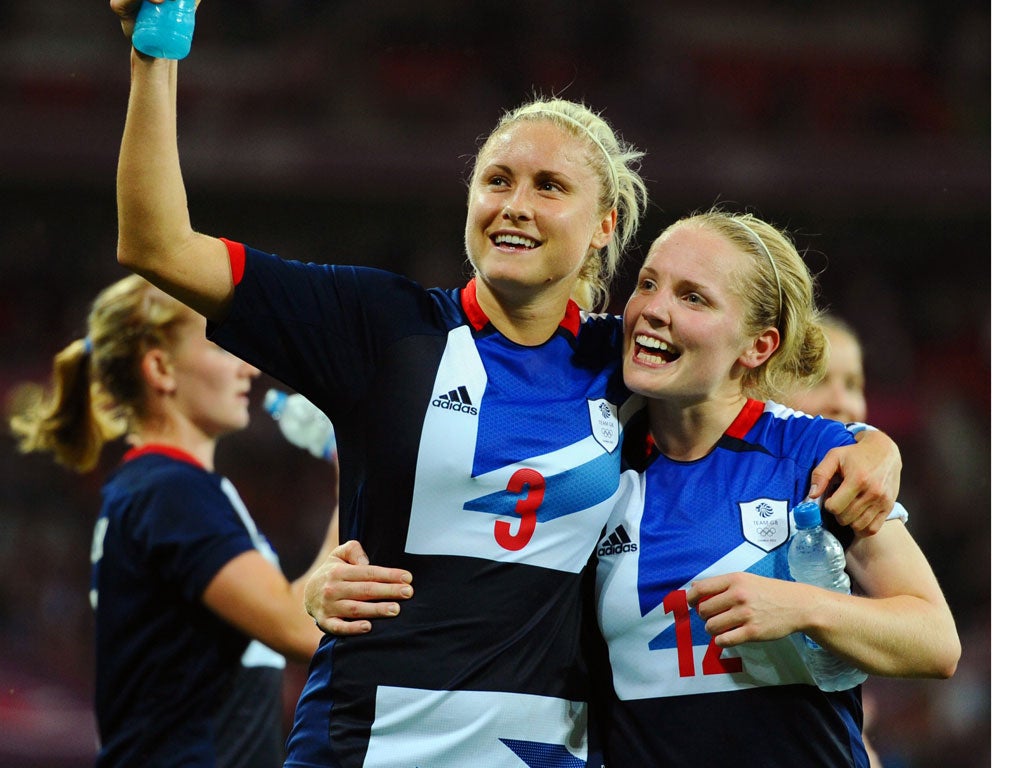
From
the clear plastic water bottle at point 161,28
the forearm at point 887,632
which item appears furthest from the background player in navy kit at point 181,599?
the clear plastic water bottle at point 161,28

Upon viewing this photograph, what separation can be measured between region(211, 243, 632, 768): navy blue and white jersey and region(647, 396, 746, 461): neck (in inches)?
9.4

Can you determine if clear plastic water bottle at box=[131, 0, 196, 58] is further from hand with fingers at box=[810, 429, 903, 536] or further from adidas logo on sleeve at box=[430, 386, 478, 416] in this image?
hand with fingers at box=[810, 429, 903, 536]

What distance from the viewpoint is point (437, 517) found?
2498 millimetres

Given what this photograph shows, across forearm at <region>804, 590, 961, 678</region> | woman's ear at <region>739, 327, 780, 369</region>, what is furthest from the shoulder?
forearm at <region>804, 590, 961, 678</region>

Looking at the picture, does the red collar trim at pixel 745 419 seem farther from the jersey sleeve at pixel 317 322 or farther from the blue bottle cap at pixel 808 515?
the jersey sleeve at pixel 317 322

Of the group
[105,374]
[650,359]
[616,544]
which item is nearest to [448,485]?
[616,544]

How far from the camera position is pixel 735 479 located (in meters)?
2.68

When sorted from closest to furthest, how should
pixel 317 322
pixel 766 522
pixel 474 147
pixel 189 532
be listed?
pixel 317 322
pixel 766 522
pixel 189 532
pixel 474 147

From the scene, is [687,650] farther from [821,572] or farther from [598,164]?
[598,164]

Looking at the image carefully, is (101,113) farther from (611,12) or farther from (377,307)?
(377,307)

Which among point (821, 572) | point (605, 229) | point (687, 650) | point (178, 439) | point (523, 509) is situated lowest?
point (687, 650)

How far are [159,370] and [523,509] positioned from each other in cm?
178

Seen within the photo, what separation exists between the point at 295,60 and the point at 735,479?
452 inches

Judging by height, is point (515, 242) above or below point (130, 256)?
above
